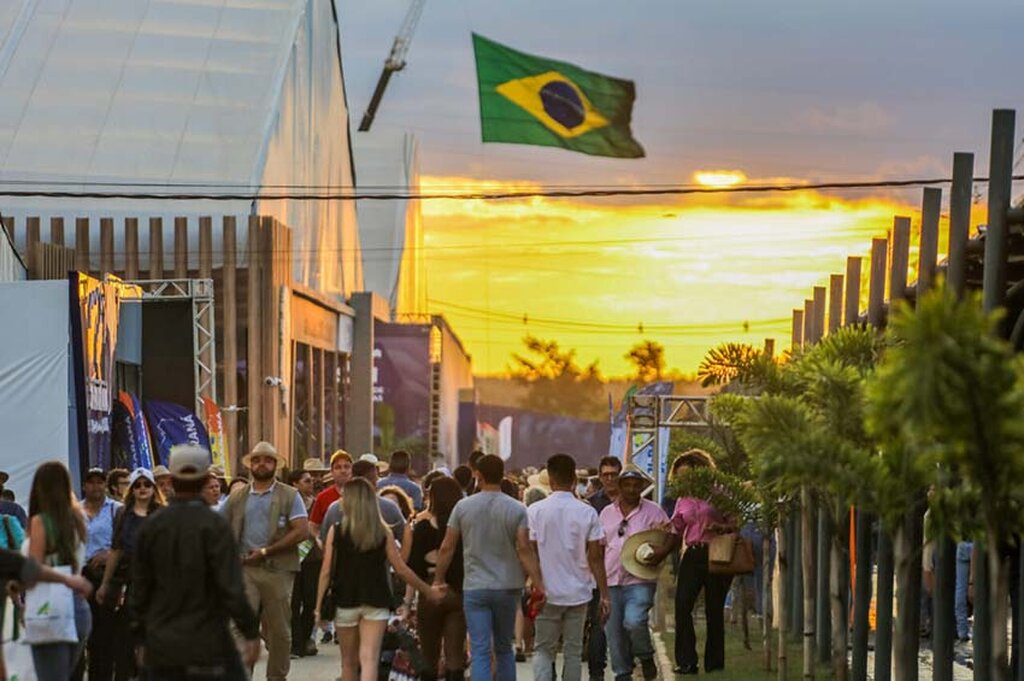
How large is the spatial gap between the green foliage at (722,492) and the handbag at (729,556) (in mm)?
220

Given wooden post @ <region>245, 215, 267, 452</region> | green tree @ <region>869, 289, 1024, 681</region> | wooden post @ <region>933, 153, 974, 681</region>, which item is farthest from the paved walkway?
wooden post @ <region>245, 215, 267, 452</region>

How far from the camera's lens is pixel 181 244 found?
45719 mm

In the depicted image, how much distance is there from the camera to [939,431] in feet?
25.6

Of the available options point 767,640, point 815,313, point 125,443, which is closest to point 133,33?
point 125,443

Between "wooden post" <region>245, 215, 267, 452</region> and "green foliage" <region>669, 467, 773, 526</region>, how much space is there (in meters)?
26.3

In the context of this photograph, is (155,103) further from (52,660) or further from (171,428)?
(52,660)

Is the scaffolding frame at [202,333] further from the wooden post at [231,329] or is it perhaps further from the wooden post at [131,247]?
the wooden post at [131,247]

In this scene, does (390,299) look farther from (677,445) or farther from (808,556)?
(808,556)

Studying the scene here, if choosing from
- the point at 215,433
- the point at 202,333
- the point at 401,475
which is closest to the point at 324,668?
the point at 401,475

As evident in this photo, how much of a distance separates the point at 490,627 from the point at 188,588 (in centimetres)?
484

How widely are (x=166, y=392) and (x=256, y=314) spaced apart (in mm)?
7088

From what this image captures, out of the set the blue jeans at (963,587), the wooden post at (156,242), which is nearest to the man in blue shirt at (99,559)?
the blue jeans at (963,587)

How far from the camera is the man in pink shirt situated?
17359 millimetres

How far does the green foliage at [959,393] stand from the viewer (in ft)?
24.8
